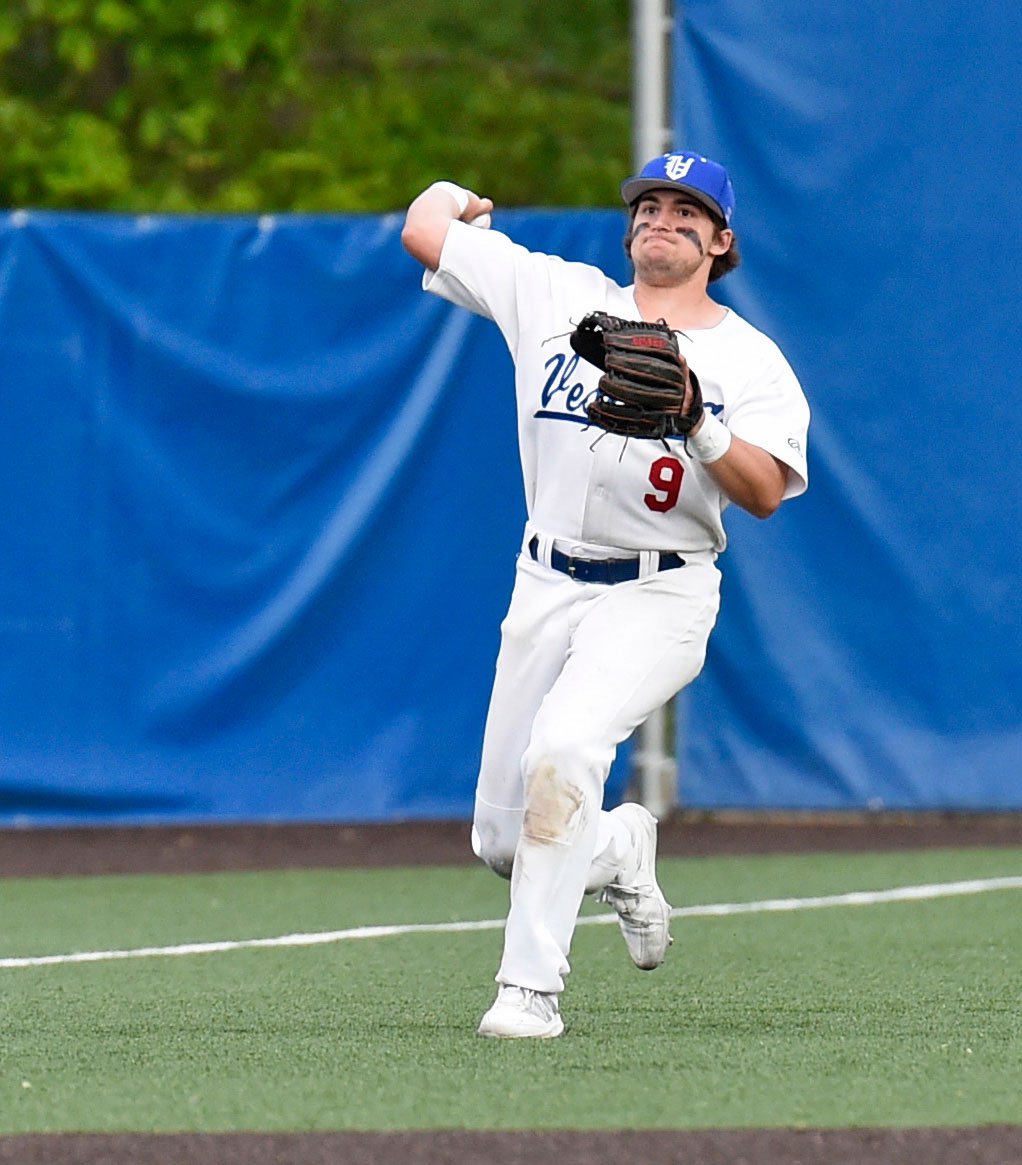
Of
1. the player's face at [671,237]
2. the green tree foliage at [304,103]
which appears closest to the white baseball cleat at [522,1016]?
the player's face at [671,237]

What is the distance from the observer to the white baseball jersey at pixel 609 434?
5.10 metres

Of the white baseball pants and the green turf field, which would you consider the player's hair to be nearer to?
the white baseball pants

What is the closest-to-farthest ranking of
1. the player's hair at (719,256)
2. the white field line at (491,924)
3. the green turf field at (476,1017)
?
the green turf field at (476,1017) → the player's hair at (719,256) → the white field line at (491,924)

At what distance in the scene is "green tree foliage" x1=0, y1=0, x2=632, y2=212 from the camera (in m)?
12.5

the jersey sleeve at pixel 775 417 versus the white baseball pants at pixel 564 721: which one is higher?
the jersey sleeve at pixel 775 417

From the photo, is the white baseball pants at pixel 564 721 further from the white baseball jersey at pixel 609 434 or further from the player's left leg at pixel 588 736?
the white baseball jersey at pixel 609 434

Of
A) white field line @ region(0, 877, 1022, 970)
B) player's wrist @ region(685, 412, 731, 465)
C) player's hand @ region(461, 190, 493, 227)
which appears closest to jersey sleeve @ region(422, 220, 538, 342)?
player's hand @ region(461, 190, 493, 227)

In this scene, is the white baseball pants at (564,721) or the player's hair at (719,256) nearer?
the white baseball pants at (564,721)

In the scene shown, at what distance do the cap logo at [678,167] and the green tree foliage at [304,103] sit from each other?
7.32m

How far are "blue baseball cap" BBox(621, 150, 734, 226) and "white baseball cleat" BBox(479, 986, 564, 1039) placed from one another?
185 centimetres

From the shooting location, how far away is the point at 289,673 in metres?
8.96

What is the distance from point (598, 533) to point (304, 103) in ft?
35.6

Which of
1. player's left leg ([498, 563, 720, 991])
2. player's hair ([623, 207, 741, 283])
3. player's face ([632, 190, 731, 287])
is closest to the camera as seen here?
player's left leg ([498, 563, 720, 991])

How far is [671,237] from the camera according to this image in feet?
17.4
